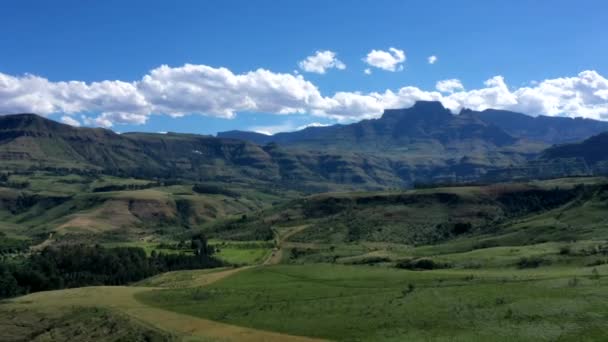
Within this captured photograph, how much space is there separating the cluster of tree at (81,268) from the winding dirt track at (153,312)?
170ft

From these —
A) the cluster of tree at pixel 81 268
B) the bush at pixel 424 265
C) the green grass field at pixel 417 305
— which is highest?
the green grass field at pixel 417 305

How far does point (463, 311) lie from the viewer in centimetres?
7138

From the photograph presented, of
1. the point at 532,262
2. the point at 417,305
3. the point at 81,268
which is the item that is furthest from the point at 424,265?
the point at 81,268

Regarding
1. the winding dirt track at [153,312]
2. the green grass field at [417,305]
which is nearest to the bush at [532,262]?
the green grass field at [417,305]

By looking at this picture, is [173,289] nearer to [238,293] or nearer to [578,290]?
[238,293]

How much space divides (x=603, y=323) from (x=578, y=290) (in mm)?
13946

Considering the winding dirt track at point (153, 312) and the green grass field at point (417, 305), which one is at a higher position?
the green grass field at point (417, 305)

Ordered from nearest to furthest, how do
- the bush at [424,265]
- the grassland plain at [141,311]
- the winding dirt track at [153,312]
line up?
1. the winding dirt track at [153,312]
2. the grassland plain at [141,311]
3. the bush at [424,265]

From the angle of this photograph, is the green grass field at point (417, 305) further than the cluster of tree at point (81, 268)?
No

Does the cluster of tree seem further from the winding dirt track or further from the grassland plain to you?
the winding dirt track

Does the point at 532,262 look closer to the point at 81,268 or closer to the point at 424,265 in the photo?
the point at 424,265

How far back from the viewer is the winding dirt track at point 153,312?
71.9m

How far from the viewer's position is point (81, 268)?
184500mm

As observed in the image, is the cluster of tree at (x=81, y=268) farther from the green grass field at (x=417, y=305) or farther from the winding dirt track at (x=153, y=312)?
the green grass field at (x=417, y=305)
